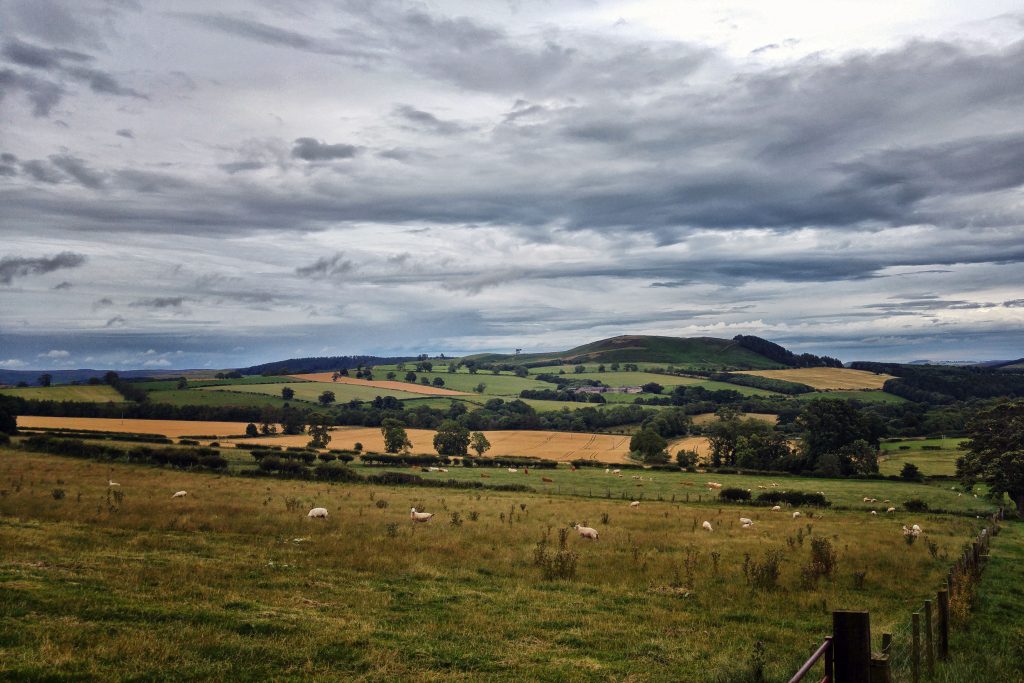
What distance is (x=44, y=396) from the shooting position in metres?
121

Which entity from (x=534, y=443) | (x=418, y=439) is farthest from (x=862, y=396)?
(x=418, y=439)

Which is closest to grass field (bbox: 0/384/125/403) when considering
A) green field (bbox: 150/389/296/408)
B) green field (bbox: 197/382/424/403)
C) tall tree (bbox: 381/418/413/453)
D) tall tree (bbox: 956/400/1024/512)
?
green field (bbox: 150/389/296/408)

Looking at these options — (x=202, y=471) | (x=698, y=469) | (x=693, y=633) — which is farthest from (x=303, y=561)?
(x=698, y=469)

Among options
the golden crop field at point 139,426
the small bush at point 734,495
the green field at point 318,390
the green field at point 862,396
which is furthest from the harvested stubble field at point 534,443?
the green field at point 862,396

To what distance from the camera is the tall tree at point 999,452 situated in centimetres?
4828

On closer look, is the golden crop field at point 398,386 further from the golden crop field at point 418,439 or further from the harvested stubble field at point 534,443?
the golden crop field at point 418,439

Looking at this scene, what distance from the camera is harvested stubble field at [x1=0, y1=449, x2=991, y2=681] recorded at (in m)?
10.9

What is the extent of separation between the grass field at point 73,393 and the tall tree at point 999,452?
139m

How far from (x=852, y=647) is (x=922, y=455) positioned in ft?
329

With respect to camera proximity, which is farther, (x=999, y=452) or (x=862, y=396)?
(x=862, y=396)

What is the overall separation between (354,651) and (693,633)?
7.45 meters

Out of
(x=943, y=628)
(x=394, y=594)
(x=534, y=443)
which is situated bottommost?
(x=534, y=443)

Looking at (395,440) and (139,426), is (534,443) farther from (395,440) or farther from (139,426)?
(139,426)

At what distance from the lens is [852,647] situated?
260 inches
